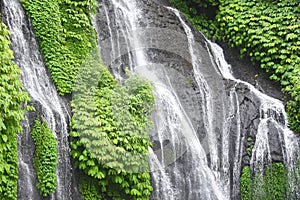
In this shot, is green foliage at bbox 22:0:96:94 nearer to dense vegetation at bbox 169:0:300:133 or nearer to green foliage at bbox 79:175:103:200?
green foliage at bbox 79:175:103:200

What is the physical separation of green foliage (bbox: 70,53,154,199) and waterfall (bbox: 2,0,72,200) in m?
0.24

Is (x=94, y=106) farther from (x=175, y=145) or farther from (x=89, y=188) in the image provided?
(x=175, y=145)

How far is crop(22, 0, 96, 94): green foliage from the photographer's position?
Result: 8680 mm

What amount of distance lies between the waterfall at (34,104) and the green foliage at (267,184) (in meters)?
4.51

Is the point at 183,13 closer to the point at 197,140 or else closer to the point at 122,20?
the point at 122,20

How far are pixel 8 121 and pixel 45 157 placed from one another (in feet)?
3.30

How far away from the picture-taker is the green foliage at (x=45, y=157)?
6918 mm

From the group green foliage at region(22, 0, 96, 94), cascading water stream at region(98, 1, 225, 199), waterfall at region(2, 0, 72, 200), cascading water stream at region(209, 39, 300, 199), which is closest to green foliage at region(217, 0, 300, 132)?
cascading water stream at region(209, 39, 300, 199)

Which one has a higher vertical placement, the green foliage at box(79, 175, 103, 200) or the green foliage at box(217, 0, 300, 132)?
the green foliage at box(217, 0, 300, 132)

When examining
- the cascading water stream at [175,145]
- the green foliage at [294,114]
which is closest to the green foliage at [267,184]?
the cascading water stream at [175,145]

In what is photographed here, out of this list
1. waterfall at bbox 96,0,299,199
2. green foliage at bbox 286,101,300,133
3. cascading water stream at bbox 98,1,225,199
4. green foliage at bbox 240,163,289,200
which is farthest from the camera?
green foliage at bbox 286,101,300,133

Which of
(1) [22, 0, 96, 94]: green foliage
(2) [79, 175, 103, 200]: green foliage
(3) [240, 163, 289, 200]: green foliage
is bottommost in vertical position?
(3) [240, 163, 289, 200]: green foliage

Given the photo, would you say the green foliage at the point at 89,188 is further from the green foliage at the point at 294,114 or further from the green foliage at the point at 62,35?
the green foliage at the point at 294,114

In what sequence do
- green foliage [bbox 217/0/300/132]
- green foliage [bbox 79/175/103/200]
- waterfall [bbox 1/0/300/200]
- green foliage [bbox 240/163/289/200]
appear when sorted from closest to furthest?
green foliage [bbox 79/175/103/200], waterfall [bbox 1/0/300/200], green foliage [bbox 240/163/289/200], green foliage [bbox 217/0/300/132]
